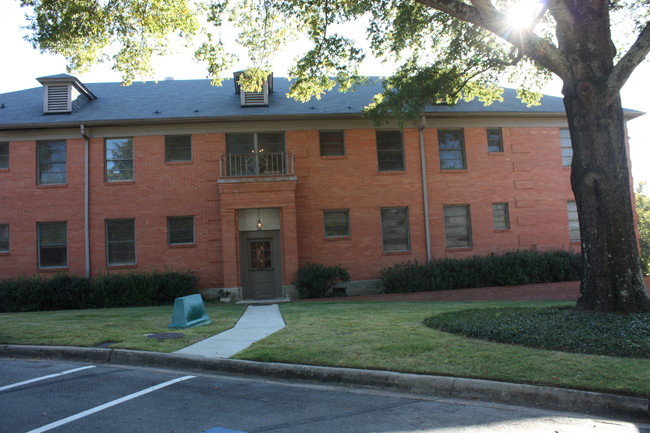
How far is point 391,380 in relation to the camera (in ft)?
18.3

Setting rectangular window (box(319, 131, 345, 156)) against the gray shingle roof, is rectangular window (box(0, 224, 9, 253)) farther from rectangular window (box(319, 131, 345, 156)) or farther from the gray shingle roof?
rectangular window (box(319, 131, 345, 156))

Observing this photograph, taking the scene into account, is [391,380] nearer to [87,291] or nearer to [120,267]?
[87,291]

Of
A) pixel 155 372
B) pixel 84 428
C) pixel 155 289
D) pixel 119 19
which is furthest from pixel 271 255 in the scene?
pixel 84 428

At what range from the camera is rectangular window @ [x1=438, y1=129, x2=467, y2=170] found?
18.7 m

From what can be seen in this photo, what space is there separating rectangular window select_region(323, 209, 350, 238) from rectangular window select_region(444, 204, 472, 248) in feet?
13.1

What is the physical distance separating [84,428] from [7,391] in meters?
1.98

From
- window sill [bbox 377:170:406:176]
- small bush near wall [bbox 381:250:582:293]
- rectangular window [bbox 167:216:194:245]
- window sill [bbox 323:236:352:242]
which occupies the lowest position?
small bush near wall [bbox 381:250:582:293]

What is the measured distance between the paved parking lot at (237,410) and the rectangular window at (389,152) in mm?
13393

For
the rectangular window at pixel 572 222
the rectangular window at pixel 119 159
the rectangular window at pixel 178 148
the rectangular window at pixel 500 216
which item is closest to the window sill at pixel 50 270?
the rectangular window at pixel 119 159

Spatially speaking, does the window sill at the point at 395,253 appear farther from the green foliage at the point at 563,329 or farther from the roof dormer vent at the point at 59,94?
the roof dormer vent at the point at 59,94

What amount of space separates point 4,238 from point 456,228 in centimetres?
1699

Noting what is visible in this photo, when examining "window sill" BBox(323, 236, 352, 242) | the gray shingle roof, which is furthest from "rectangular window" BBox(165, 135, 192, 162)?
"window sill" BBox(323, 236, 352, 242)

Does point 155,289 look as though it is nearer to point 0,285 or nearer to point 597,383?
point 0,285

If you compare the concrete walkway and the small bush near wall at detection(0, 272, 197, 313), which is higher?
the small bush near wall at detection(0, 272, 197, 313)
